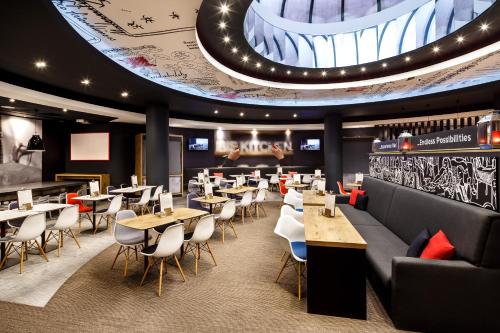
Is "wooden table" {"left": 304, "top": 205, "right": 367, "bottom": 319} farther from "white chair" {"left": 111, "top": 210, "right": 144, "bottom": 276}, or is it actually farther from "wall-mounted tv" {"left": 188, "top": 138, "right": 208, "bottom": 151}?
"wall-mounted tv" {"left": 188, "top": 138, "right": 208, "bottom": 151}

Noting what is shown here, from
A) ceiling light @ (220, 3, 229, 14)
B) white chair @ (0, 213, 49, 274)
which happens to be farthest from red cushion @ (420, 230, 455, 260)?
white chair @ (0, 213, 49, 274)

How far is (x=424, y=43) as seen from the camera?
5.63 meters

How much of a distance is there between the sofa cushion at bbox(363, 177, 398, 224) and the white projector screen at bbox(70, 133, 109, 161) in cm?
1044

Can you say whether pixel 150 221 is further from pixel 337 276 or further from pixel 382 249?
pixel 382 249

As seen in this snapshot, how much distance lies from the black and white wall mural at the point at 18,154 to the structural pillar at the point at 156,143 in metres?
4.64

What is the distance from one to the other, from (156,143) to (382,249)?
6994 millimetres

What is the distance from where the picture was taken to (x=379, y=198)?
5.07m

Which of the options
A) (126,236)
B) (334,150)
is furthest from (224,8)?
(334,150)

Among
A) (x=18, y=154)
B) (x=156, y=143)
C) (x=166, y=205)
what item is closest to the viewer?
(x=166, y=205)

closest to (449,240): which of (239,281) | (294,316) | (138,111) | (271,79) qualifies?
(294,316)

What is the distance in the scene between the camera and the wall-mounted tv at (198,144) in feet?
44.9

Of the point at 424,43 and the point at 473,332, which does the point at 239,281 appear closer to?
the point at 473,332

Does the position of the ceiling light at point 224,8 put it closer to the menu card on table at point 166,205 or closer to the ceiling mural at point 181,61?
the ceiling mural at point 181,61

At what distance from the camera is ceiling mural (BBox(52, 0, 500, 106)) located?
3.81 m
